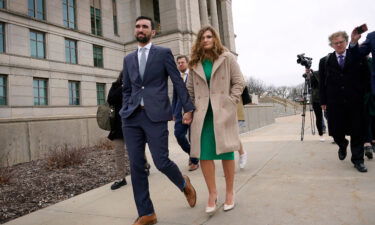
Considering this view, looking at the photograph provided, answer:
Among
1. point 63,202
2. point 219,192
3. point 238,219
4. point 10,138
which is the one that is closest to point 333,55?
point 219,192

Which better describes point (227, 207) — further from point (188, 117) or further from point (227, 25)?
point (227, 25)

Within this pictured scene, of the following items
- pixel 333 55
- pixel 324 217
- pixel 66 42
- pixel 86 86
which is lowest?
pixel 324 217

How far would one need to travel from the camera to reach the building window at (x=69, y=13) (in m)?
28.2

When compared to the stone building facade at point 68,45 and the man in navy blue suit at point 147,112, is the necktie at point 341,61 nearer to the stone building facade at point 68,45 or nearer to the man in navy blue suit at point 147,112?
the man in navy blue suit at point 147,112

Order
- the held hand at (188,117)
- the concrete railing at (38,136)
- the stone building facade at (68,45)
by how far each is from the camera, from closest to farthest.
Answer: the held hand at (188,117) < the concrete railing at (38,136) < the stone building facade at (68,45)

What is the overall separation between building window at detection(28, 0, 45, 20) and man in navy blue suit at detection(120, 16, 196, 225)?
26659mm

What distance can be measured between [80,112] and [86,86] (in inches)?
112

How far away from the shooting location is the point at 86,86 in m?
28.6

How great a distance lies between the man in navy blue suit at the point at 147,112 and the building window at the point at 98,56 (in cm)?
2926

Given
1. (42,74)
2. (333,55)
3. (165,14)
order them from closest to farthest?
(333,55)
(42,74)
(165,14)

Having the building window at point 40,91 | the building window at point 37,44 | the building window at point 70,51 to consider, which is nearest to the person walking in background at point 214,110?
the building window at point 40,91

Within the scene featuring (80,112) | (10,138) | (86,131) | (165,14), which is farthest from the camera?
(165,14)

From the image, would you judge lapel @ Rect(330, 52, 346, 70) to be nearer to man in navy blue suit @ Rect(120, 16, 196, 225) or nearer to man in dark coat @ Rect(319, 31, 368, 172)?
man in dark coat @ Rect(319, 31, 368, 172)

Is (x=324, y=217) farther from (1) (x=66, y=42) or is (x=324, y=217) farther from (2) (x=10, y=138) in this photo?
Result: (1) (x=66, y=42)
